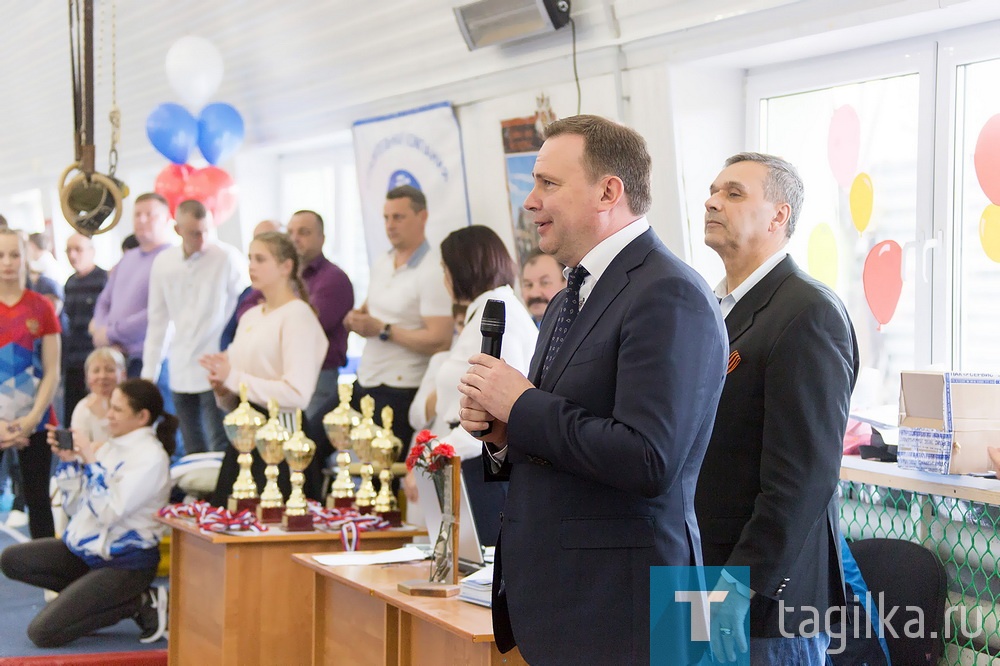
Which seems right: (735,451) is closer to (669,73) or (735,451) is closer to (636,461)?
(636,461)

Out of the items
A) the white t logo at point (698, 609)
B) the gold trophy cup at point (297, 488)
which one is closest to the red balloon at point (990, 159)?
the white t logo at point (698, 609)

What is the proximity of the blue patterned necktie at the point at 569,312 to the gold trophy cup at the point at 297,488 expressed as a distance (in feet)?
7.12

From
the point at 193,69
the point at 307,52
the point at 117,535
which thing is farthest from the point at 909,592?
the point at 193,69

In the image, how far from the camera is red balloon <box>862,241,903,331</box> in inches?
144

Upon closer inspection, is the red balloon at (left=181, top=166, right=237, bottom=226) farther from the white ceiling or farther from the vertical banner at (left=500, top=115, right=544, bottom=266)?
the vertical banner at (left=500, top=115, right=544, bottom=266)

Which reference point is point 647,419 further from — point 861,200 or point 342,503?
point 342,503

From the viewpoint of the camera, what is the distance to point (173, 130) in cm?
607

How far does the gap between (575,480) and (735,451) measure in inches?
23.0

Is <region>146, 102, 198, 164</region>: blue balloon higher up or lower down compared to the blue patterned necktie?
higher up

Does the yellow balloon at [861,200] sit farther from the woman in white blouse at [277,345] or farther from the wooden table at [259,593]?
the woman in white blouse at [277,345]

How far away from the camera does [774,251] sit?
8.21ft

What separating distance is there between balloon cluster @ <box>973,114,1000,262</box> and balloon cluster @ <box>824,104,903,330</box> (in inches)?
11.7

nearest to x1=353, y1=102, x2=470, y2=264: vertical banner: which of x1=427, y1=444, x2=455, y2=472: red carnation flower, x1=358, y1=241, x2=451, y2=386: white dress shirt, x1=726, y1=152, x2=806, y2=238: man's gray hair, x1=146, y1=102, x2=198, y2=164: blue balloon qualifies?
x1=358, y1=241, x2=451, y2=386: white dress shirt

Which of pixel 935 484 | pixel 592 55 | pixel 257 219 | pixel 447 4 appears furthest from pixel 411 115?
pixel 935 484
